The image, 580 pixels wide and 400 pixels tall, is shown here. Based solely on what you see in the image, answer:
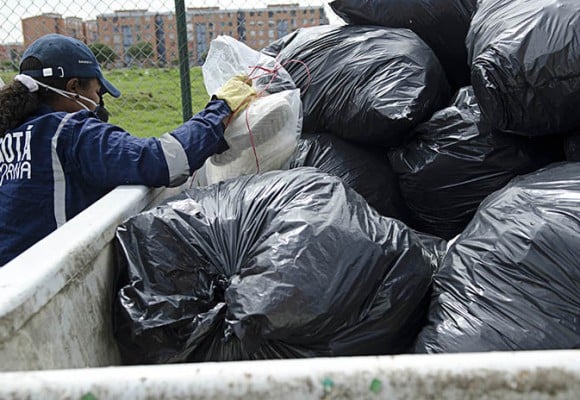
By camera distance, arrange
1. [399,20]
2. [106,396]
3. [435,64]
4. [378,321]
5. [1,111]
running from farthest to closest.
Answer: [399,20] < [435,64] < [1,111] < [378,321] < [106,396]

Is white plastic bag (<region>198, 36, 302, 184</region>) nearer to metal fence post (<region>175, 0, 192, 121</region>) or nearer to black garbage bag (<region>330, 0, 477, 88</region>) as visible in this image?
black garbage bag (<region>330, 0, 477, 88</region>)

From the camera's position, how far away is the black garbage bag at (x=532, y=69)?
1458mm

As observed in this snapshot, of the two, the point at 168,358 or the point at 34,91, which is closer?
the point at 168,358

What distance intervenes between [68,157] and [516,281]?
118 centimetres

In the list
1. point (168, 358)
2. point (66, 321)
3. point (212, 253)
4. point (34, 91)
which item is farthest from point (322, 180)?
point (34, 91)

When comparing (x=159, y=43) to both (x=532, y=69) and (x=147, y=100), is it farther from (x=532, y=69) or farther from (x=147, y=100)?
(x=532, y=69)

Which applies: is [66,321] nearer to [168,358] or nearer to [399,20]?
[168,358]

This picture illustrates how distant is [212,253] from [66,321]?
329 millimetres

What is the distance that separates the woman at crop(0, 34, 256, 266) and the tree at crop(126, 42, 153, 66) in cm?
236

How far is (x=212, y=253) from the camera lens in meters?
1.23

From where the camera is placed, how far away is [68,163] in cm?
161

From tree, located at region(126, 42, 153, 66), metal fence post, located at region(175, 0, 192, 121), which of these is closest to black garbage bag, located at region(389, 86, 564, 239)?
metal fence post, located at region(175, 0, 192, 121)

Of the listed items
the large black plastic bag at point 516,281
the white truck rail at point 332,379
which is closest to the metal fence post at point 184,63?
the large black plastic bag at point 516,281

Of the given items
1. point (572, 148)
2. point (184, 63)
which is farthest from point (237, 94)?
point (184, 63)
